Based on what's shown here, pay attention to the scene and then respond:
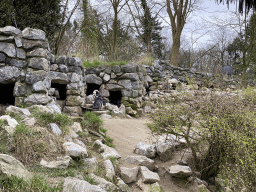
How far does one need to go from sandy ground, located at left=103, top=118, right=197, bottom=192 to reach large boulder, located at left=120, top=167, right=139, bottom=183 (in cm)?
10

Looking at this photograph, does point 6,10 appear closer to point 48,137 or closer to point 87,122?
point 87,122

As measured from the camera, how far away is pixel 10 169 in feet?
6.27

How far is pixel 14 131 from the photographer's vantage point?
106 inches

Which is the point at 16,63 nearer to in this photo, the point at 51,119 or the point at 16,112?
the point at 16,112

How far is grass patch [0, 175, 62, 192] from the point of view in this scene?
1760 mm

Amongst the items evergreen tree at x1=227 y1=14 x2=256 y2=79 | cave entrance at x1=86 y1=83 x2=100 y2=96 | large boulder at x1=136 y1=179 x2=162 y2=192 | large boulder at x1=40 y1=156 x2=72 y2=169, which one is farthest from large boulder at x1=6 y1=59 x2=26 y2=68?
evergreen tree at x1=227 y1=14 x2=256 y2=79

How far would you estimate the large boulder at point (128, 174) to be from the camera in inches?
123

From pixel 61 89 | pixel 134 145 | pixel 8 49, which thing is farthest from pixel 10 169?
pixel 61 89

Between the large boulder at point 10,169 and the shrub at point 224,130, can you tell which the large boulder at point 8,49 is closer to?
the large boulder at point 10,169

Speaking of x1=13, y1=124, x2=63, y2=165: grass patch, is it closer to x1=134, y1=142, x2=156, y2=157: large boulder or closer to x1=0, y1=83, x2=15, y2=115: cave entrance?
x1=134, y1=142, x2=156, y2=157: large boulder

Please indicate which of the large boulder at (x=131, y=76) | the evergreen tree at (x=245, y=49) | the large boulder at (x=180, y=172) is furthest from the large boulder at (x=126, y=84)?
the evergreen tree at (x=245, y=49)

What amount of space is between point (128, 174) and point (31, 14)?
6.03 m

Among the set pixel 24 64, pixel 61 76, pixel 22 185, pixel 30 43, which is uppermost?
pixel 30 43

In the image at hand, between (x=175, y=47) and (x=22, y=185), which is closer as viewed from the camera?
(x=22, y=185)
